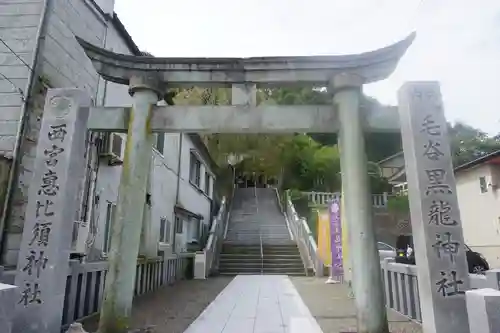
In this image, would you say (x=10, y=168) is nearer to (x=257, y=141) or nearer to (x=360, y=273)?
(x=360, y=273)

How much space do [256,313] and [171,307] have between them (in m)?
2.29

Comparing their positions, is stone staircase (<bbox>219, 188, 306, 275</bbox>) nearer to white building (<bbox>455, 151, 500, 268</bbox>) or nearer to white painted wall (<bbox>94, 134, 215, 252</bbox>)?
white painted wall (<bbox>94, 134, 215, 252</bbox>)

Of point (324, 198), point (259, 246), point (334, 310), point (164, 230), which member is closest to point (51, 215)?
point (334, 310)

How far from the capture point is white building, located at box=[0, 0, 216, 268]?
25.4 feet

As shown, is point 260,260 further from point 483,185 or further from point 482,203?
point 483,185

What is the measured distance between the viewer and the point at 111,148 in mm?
10094

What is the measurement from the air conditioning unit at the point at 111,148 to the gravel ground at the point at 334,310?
22.8 feet

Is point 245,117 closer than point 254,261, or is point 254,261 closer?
point 245,117

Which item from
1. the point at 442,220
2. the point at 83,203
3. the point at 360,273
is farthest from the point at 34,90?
the point at 442,220

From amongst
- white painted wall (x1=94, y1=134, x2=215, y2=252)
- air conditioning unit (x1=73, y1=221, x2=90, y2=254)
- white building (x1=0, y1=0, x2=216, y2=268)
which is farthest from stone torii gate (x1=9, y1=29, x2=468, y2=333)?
white painted wall (x1=94, y1=134, x2=215, y2=252)

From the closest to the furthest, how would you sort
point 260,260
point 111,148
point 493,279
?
1. point 493,279
2. point 111,148
3. point 260,260

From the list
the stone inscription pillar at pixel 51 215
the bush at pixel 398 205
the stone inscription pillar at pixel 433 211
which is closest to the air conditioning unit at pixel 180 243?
the stone inscription pillar at pixel 51 215

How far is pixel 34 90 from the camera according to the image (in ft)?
26.7

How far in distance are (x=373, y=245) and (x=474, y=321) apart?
228 cm
